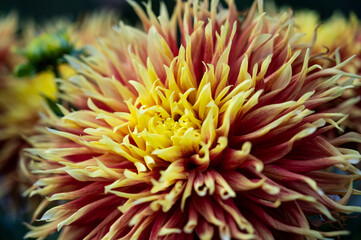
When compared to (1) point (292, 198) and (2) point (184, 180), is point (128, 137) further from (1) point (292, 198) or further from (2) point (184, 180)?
(1) point (292, 198)

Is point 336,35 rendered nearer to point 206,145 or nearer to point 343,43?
point 343,43

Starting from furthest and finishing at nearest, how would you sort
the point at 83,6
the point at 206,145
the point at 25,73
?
the point at 83,6 < the point at 25,73 < the point at 206,145

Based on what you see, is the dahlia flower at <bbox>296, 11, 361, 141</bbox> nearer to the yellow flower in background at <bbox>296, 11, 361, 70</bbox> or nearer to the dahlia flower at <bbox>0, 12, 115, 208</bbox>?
the yellow flower in background at <bbox>296, 11, 361, 70</bbox>

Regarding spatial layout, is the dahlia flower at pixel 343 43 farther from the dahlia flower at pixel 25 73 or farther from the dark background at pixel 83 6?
the dahlia flower at pixel 25 73

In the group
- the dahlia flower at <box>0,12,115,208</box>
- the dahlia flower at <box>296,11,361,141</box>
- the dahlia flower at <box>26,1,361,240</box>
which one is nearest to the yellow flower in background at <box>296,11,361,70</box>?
the dahlia flower at <box>296,11,361,141</box>

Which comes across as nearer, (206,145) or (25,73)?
(206,145)

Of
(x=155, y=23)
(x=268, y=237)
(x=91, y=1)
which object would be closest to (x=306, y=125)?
(x=268, y=237)

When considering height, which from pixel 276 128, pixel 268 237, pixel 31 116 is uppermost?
pixel 31 116

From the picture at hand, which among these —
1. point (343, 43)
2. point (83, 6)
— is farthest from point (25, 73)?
point (83, 6)

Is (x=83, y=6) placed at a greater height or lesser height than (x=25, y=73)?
greater
